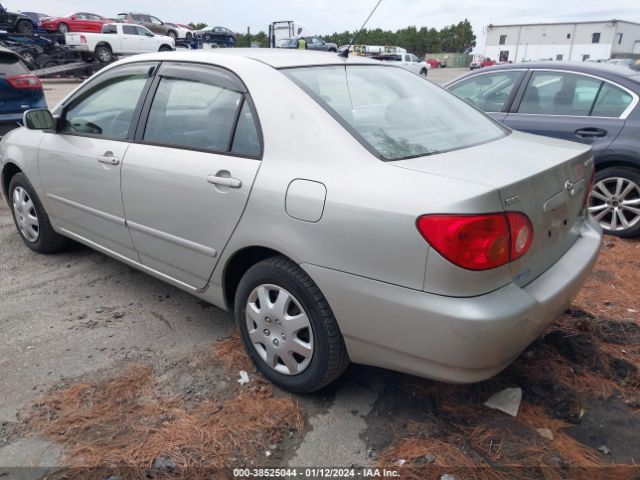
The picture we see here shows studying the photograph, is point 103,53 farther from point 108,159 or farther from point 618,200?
point 618,200

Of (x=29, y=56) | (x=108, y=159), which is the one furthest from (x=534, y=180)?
(x=29, y=56)

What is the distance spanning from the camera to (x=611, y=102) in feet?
15.3

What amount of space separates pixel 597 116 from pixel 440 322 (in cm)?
374

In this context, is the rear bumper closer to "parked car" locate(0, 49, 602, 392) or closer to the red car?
"parked car" locate(0, 49, 602, 392)

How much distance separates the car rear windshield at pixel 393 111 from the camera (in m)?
2.39

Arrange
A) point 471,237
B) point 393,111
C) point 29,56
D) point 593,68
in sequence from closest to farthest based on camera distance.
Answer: point 471,237 < point 393,111 < point 593,68 < point 29,56

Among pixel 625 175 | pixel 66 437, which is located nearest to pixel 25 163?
pixel 66 437

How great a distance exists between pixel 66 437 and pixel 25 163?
2.57 m

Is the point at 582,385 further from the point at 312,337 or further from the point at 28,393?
the point at 28,393

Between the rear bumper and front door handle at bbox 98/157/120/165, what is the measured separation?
5.30 feet

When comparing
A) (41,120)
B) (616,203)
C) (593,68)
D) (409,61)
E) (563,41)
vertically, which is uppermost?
(563,41)

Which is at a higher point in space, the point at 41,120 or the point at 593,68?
the point at 593,68

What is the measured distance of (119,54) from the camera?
25.0m

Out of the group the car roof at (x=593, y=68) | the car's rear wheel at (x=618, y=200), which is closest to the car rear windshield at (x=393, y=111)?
the car's rear wheel at (x=618, y=200)
